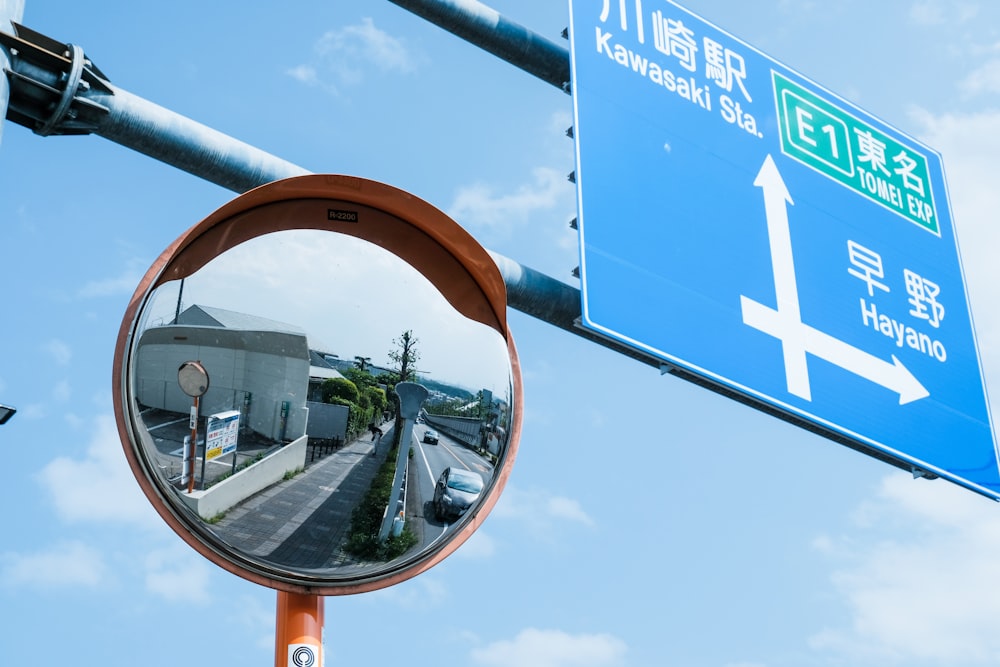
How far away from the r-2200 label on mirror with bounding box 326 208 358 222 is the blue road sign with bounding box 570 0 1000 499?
53.7 inches

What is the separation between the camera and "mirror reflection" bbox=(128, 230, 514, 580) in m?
1.36

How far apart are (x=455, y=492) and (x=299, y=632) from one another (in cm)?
30

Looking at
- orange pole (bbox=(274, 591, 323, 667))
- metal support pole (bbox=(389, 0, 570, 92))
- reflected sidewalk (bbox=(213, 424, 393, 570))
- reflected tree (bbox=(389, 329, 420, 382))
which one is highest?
metal support pole (bbox=(389, 0, 570, 92))

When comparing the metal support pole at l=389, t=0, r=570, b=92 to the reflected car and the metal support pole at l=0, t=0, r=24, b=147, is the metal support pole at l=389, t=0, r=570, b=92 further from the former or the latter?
the reflected car

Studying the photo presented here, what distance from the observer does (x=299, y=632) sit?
4.84 feet

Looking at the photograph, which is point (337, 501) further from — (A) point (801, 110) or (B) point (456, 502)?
(A) point (801, 110)

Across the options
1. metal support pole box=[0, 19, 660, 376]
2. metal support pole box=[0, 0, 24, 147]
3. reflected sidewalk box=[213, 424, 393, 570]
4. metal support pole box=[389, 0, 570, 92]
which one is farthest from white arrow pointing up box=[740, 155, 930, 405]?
metal support pole box=[0, 0, 24, 147]

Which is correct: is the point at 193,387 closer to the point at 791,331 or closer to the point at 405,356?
the point at 405,356

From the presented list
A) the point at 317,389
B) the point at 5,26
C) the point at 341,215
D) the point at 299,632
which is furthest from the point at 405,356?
the point at 5,26

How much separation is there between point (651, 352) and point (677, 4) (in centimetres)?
157

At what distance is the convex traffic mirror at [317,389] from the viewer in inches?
53.8

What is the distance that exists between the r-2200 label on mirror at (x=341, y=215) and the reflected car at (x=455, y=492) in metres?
0.40

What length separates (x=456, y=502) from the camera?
1502 millimetres

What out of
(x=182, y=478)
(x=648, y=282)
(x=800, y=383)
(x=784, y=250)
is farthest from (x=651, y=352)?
(x=182, y=478)
